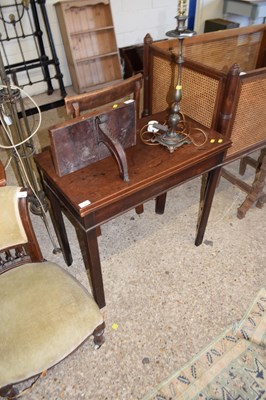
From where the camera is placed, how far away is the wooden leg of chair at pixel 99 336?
1291 millimetres

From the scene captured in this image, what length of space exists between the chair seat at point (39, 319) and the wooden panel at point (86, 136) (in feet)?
1.49

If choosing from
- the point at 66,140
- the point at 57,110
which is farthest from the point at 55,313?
the point at 57,110

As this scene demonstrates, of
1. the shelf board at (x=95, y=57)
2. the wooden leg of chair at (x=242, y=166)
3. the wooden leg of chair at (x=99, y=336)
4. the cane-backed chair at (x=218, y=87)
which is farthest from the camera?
the shelf board at (x=95, y=57)

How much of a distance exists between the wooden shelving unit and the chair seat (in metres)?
3.07

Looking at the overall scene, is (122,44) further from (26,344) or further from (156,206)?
(26,344)

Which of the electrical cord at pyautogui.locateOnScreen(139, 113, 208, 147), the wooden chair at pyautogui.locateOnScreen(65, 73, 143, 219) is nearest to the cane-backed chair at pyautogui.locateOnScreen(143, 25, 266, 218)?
the electrical cord at pyautogui.locateOnScreen(139, 113, 208, 147)

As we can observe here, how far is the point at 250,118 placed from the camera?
5.66 ft

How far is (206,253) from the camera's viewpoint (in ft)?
6.36

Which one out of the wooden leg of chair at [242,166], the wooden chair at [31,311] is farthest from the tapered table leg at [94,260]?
the wooden leg of chair at [242,166]

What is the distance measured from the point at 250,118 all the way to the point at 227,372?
1.32 m

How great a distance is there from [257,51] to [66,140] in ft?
6.56

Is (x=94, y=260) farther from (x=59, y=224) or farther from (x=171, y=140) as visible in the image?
(x=171, y=140)

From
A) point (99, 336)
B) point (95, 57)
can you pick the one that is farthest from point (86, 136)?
point (95, 57)

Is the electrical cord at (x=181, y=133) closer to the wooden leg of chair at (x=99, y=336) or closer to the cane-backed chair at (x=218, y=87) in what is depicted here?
the cane-backed chair at (x=218, y=87)
